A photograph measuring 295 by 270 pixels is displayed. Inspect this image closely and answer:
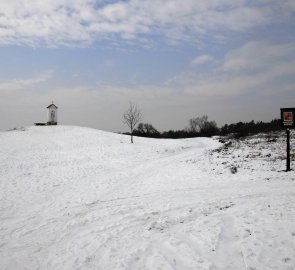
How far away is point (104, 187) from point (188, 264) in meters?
10.3

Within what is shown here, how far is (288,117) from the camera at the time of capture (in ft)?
51.8

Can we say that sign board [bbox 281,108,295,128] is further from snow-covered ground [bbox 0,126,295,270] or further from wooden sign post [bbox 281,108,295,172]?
snow-covered ground [bbox 0,126,295,270]

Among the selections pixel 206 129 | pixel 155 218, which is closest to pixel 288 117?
pixel 155 218

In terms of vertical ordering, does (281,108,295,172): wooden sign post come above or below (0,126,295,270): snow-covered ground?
above

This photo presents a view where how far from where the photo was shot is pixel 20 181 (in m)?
17.7

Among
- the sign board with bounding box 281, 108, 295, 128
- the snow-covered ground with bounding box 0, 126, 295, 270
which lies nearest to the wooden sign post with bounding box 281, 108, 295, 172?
the sign board with bounding box 281, 108, 295, 128

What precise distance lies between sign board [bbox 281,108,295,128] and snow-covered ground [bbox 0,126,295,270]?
8.00ft

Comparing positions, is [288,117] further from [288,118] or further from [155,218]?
[155,218]

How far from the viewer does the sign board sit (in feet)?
51.4

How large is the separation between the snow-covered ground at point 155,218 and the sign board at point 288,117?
2438 mm

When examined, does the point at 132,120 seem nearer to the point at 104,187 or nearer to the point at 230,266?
the point at 104,187

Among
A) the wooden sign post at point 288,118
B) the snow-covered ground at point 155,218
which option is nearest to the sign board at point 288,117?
the wooden sign post at point 288,118

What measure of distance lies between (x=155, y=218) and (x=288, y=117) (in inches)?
414

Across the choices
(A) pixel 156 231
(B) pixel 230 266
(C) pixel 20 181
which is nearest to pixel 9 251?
(A) pixel 156 231
